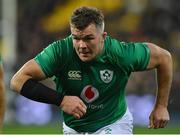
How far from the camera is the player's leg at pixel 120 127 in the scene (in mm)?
9164

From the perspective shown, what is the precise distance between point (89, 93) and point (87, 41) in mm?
636

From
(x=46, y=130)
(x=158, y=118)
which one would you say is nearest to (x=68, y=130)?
(x=158, y=118)

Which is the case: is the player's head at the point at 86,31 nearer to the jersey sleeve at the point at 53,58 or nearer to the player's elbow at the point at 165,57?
the jersey sleeve at the point at 53,58

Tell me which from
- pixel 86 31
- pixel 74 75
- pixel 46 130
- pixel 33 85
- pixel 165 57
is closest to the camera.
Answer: pixel 86 31

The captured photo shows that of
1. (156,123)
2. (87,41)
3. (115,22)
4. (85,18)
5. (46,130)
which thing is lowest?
(46,130)

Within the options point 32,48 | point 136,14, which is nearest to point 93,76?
point 32,48

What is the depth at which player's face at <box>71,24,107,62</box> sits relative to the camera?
859 cm

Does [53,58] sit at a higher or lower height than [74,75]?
higher

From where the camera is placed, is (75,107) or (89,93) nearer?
(75,107)

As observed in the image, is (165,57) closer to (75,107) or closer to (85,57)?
(85,57)

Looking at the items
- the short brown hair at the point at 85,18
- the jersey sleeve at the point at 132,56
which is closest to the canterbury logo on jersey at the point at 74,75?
the jersey sleeve at the point at 132,56

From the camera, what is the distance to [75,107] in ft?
27.5

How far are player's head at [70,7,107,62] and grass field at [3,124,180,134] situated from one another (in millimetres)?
8242

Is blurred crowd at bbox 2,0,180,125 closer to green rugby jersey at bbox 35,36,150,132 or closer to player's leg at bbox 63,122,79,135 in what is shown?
player's leg at bbox 63,122,79,135
